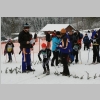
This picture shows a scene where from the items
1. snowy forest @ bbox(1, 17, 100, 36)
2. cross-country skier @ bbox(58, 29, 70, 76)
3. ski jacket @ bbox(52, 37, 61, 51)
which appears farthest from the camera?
snowy forest @ bbox(1, 17, 100, 36)

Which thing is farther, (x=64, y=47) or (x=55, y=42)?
(x=55, y=42)

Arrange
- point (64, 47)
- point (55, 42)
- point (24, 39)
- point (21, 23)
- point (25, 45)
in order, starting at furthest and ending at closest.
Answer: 1. point (21, 23)
2. point (55, 42)
3. point (25, 45)
4. point (24, 39)
5. point (64, 47)

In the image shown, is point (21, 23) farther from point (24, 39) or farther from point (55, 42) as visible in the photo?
point (24, 39)

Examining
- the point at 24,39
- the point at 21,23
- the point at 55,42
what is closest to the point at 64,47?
the point at 24,39

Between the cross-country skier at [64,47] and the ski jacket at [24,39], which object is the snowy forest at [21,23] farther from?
the cross-country skier at [64,47]

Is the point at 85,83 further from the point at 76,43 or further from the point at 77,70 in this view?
the point at 76,43

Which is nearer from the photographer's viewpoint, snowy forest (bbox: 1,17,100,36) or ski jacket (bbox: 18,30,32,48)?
ski jacket (bbox: 18,30,32,48)

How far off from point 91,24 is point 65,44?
130ft

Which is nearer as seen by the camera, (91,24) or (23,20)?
(91,24)

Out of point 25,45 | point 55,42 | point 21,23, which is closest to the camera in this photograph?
point 25,45

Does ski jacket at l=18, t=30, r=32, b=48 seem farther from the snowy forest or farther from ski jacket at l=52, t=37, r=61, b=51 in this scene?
the snowy forest

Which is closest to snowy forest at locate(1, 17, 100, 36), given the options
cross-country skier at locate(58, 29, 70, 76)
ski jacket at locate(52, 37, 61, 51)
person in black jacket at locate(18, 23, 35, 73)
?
ski jacket at locate(52, 37, 61, 51)

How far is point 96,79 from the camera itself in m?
7.41

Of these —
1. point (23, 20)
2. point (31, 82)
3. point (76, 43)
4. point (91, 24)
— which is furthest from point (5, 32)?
point (31, 82)
